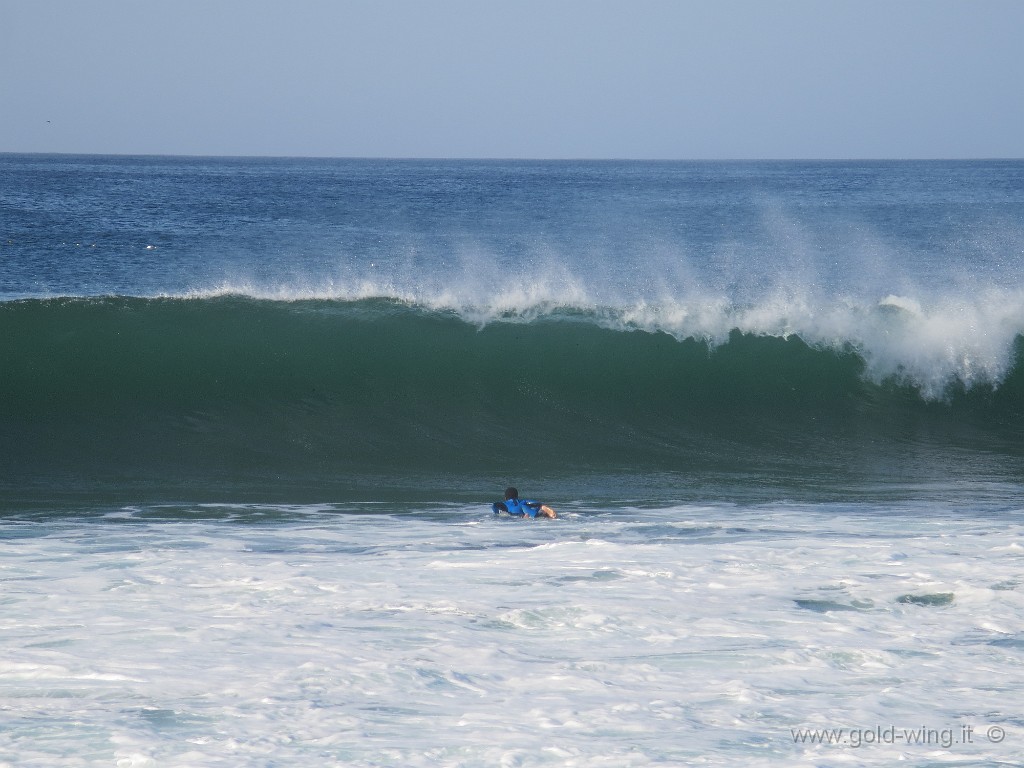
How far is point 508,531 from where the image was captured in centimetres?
812

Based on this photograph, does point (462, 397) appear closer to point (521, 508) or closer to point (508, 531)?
point (521, 508)

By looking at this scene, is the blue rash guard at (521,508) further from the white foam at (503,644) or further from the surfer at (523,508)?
the white foam at (503,644)

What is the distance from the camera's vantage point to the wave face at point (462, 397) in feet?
36.2

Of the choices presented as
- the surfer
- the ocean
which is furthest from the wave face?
the surfer

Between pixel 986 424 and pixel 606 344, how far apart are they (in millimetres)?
4841

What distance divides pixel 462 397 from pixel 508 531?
17.2ft

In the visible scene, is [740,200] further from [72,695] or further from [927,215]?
[72,695]

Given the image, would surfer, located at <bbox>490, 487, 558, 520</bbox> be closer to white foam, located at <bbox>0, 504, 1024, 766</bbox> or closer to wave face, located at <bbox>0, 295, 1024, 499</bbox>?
white foam, located at <bbox>0, 504, 1024, 766</bbox>

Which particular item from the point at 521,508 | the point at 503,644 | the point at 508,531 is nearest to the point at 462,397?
the point at 521,508

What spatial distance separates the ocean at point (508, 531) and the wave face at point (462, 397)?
0.18ft

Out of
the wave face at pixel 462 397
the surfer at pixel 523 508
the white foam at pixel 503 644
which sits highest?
the wave face at pixel 462 397

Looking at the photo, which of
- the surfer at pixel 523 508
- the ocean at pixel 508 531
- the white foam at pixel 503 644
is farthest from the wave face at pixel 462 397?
the white foam at pixel 503 644

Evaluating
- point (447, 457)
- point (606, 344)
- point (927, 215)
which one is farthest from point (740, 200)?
point (447, 457)

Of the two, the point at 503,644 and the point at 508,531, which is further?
the point at 508,531
